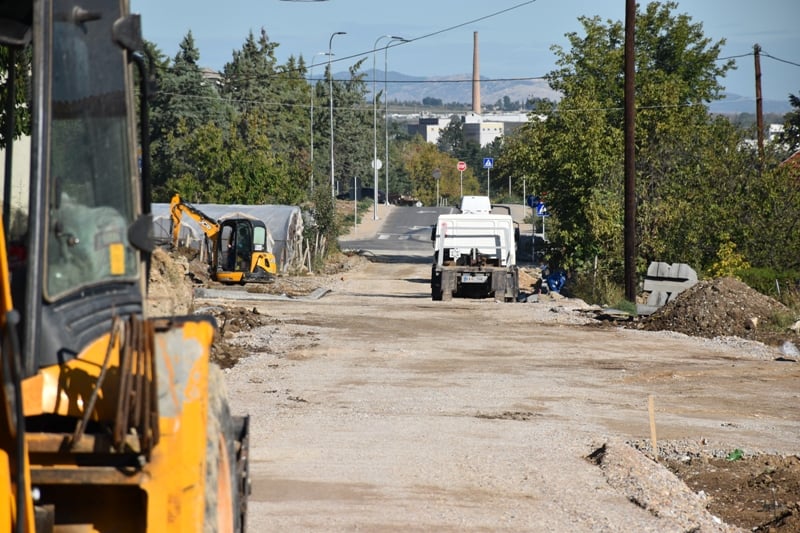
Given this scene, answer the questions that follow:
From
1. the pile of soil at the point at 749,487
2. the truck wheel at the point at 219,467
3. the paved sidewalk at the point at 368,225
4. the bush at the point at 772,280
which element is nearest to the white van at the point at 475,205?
the bush at the point at 772,280

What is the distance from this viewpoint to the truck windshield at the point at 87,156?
15.1ft

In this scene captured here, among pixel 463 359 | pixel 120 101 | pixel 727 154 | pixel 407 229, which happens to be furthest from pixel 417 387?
pixel 407 229

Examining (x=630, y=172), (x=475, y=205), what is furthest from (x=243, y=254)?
(x=630, y=172)

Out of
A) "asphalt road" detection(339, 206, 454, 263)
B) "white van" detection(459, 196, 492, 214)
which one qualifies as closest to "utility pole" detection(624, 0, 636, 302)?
"white van" detection(459, 196, 492, 214)

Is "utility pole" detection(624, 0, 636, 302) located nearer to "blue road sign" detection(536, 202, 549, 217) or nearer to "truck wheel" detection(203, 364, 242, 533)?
"blue road sign" detection(536, 202, 549, 217)

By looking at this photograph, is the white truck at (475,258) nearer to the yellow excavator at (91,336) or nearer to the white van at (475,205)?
the white van at (475,205)

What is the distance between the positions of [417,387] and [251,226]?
88.9 feet

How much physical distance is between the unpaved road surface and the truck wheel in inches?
97.9

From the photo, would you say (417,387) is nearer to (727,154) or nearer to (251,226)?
(727,154)

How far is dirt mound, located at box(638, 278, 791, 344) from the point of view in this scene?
2433 cm

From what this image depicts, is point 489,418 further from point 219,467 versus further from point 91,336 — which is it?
point 91,336

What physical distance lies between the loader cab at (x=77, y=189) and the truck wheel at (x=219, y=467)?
0.62 m

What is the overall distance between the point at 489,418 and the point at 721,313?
12.5 meters

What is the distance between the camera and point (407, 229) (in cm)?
8606
